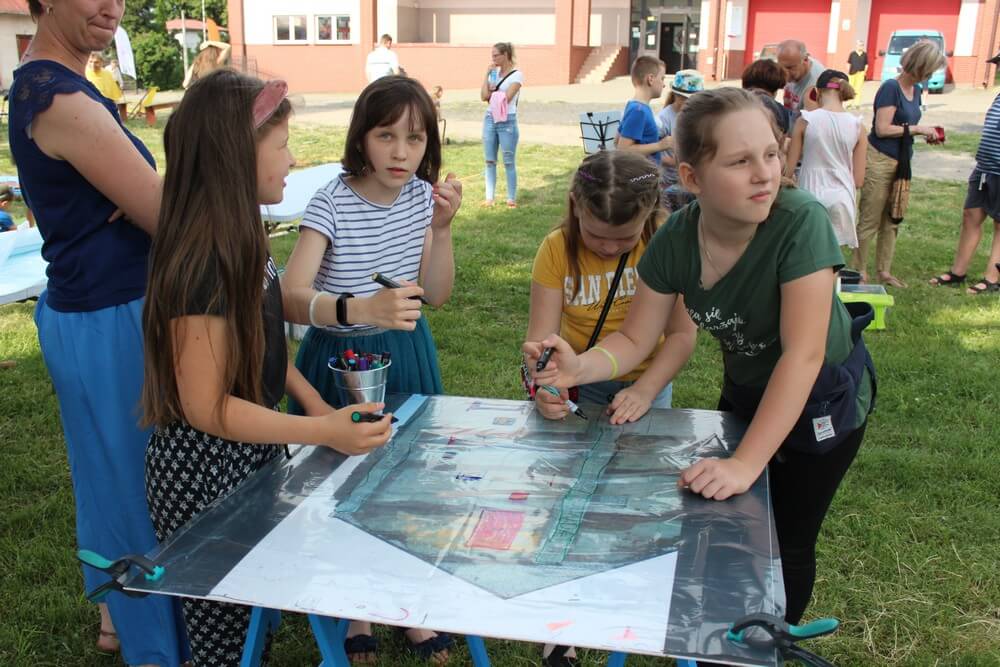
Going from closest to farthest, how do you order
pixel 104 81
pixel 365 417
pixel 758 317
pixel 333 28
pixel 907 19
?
pixel 365 417 → pixel 758 317 → pixel 104 81 → pixel 907 19 → pixel 333 28

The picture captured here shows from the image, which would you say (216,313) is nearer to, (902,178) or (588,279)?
(588,279)

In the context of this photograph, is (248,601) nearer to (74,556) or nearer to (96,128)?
(96,128)

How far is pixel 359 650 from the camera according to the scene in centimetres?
235

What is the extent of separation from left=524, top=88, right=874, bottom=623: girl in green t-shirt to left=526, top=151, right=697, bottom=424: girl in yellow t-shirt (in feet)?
0.29

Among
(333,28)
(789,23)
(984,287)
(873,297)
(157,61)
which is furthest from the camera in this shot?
(157,61)

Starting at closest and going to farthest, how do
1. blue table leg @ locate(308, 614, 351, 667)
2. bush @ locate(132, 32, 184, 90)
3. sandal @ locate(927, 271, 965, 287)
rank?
blue table leg @ locate(308, 614, 351, 667), sandal @ locate(927, 271, 965, 287), bush @ locate(132, 32, 184, 90)

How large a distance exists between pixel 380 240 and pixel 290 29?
26504 millimetres

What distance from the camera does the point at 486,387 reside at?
4.20m

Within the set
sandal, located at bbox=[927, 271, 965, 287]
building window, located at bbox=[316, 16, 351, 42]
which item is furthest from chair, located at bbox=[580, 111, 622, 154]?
building window, located at bbox=[316, 16, 351, 42]

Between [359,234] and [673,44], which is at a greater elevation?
[673,44]

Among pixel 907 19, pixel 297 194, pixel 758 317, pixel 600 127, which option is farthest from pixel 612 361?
pixel 907 19

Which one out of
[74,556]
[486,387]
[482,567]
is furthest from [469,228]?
[482,567]

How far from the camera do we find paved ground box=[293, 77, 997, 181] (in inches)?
447

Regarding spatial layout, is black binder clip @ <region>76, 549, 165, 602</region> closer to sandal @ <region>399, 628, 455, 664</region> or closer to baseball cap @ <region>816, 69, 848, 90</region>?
sandal @ <region>399, 628, 455, 664</region>
